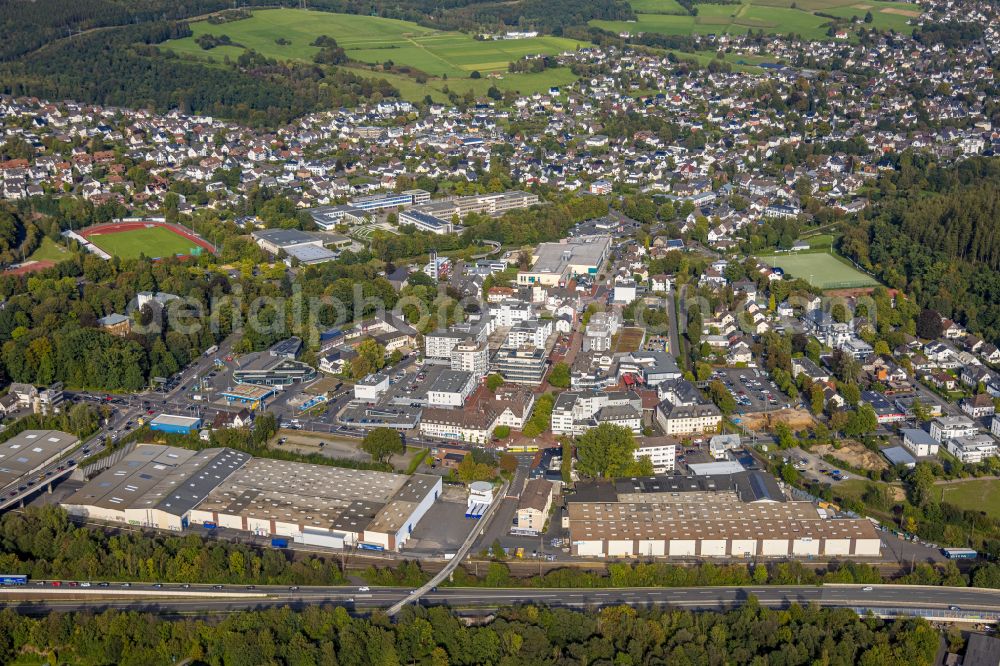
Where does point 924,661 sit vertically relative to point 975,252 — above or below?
below

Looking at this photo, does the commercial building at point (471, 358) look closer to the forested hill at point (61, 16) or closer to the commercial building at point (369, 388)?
the commercial building at point (369, 388)

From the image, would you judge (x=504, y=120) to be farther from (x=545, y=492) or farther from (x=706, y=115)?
(x=545, y=492)

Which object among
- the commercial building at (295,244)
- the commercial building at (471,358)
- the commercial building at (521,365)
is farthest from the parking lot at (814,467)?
the commercial building at (295,244)

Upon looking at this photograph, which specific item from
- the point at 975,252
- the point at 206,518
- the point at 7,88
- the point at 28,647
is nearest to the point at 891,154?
the point at 975,252

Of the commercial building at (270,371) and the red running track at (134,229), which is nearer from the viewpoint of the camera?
the commercial building at (270,371)

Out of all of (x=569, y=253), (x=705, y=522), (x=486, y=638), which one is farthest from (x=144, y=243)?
(x=486, y=638)
